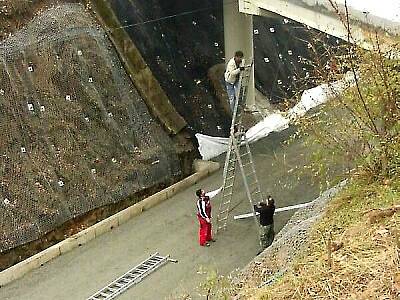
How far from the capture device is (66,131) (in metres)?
14.9

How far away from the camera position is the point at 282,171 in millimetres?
16094

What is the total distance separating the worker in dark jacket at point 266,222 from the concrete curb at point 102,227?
11.8 feet

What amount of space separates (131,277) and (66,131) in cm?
473

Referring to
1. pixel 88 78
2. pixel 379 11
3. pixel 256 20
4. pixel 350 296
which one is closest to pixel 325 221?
pixel 350 296

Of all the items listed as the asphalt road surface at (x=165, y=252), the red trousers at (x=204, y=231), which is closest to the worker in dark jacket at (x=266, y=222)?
the asphalt road surface at (x=165, y=252)

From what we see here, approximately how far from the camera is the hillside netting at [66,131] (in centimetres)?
1357

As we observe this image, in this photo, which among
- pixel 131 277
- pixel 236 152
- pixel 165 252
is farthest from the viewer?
pixel 165 252

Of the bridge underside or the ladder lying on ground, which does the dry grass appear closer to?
the bridge underside

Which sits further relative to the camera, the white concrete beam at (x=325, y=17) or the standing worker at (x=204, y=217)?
the standing worker at (x=204, y=217)

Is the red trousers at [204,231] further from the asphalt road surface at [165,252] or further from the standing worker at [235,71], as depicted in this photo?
the standing worker at [235,71]

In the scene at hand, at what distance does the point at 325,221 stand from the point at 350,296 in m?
2.44

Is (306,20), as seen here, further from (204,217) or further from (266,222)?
(204,217)

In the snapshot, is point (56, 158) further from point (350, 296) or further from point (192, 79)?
point (350, 296)

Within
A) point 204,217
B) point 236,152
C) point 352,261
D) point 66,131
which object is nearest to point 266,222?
point 204,217
